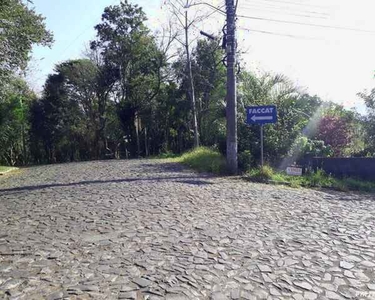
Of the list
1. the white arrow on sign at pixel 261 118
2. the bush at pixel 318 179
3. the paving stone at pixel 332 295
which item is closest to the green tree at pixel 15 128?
the white arrow on sign at pixel 261 118

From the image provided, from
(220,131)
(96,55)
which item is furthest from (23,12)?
(96,55)

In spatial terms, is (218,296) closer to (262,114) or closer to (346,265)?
(346,265)

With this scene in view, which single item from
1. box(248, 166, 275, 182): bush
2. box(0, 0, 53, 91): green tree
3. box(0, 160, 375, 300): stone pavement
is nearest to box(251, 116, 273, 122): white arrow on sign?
box(248, 166, 275, 182): bush

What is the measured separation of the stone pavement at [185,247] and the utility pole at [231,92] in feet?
13.8

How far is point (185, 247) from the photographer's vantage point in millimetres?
4406

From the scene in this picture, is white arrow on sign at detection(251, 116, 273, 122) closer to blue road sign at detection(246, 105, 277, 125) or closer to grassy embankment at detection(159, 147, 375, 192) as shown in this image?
blue road sign at detection(246, 105, 277, 125)

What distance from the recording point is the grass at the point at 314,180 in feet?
32.9

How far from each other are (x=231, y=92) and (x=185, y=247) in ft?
28.2

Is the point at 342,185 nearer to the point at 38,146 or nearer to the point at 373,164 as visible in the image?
the point at 373,164

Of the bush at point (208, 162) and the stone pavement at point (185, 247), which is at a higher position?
the bush at point (208, 162)

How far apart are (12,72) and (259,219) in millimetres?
13391

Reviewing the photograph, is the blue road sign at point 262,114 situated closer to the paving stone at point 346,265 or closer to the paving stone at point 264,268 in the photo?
the paving stone at point 346,265

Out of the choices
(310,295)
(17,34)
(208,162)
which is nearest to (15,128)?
(17,34)

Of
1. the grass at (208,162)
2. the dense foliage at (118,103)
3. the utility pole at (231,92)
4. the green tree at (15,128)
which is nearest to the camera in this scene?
the utility pole at (231,92)
